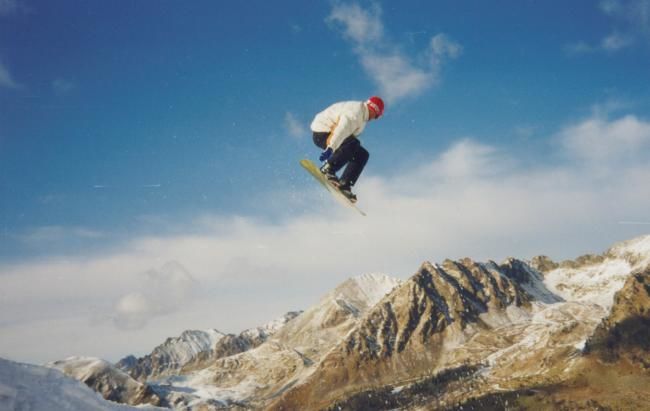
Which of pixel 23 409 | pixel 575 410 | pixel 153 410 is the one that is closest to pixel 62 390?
pixel 23 409

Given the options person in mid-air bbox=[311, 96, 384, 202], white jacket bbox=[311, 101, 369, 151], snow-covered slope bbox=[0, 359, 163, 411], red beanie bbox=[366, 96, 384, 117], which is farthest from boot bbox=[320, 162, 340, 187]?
snow-covered slope bbox=[0, 359, 163, 411]

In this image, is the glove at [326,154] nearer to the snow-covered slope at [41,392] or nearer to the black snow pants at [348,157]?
the black snow pants at [348,157]

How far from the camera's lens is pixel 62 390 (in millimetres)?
9344

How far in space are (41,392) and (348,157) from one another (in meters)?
11.9

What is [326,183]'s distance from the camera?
18.1 meters

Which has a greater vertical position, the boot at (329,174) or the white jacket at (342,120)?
the white jacket at (342,120)

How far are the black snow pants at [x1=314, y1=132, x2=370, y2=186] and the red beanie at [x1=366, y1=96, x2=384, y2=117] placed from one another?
4.41 feet

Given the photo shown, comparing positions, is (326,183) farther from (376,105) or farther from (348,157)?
(376,105)

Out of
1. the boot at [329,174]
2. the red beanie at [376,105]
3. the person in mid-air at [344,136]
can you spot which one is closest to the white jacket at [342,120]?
the person in mid-air at [344,136]

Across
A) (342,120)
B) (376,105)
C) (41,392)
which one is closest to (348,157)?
(342,120)

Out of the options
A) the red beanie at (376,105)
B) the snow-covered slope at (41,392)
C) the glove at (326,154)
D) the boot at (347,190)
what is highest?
the red beanie at (376,105)

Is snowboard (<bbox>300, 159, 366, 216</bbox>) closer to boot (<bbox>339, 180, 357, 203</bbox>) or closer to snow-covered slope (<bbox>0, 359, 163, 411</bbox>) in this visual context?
boot (<bbox>339, 180, 357, 203</bbox>)

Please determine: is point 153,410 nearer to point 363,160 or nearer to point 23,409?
point 23,409

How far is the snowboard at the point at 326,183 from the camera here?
1766 cm
